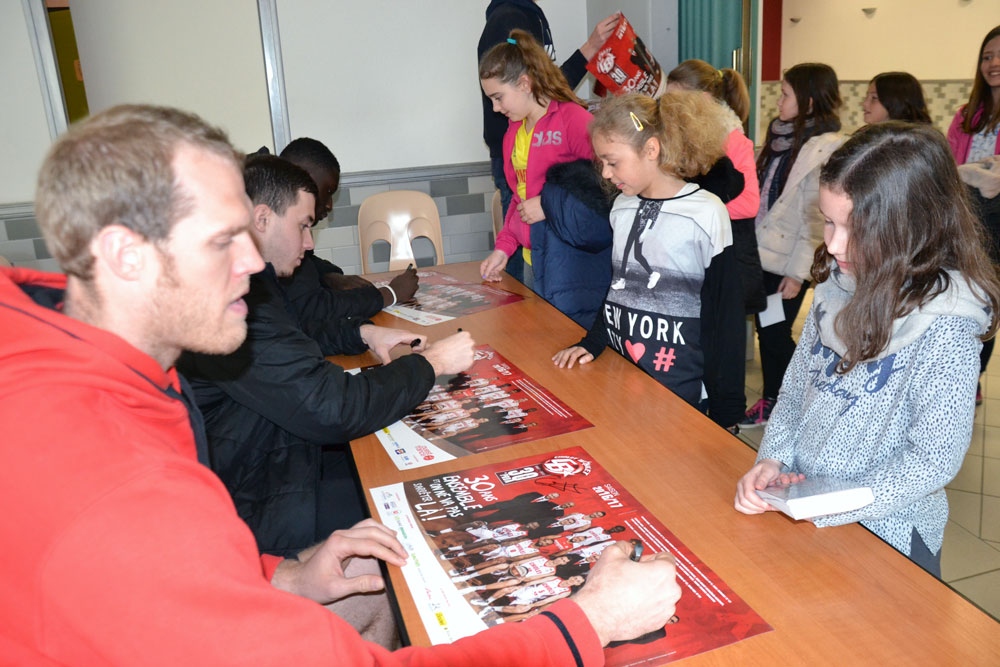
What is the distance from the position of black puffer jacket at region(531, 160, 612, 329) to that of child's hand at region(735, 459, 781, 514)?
48.1 inches

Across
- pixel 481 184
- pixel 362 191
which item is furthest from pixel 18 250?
pixel 481 184

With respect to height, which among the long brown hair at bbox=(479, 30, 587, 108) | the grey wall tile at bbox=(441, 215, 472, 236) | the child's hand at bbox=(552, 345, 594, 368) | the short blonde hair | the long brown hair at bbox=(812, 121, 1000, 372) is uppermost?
the long brown hair at bbox=(479, 30, 587, 108)

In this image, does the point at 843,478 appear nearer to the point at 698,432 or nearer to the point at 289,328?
the point at 698,432

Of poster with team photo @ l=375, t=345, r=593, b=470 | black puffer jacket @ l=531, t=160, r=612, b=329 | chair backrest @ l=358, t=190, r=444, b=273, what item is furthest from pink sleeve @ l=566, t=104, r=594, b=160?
chair backrest @ l=358, t=190, r=444, b=273

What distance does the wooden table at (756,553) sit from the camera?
99 centimetres

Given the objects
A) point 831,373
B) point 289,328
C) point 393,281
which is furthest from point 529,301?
point 831,373

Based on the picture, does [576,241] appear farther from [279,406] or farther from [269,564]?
[269,564]

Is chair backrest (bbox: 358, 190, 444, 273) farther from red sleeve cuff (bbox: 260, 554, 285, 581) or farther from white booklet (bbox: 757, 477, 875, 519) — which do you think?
white booklet (bbox: 757, 477, 875, 519)

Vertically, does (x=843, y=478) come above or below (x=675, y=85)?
below

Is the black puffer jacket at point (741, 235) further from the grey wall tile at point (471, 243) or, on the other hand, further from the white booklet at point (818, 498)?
the grey wall tile at point (471, 243)

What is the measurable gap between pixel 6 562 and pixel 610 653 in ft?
2.31

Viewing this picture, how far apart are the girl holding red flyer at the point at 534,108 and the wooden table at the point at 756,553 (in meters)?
1.16

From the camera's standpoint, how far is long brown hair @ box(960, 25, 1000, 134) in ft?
10.7

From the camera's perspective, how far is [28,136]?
4.12m
